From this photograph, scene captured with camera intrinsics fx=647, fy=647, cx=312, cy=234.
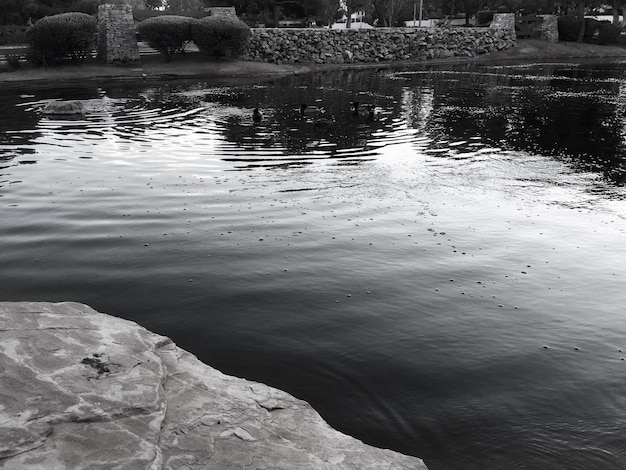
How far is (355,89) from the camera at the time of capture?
3050 cm

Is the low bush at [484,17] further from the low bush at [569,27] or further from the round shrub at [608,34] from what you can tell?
the round shrub at [608,34]

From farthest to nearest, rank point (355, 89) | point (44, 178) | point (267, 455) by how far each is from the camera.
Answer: point (355, 89)
point (44, 178)
point (267, 455)

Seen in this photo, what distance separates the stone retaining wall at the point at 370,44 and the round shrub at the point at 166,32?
472 cm

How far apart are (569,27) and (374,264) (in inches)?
2197

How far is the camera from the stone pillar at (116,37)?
39.7m

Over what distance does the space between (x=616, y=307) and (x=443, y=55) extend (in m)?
46.4

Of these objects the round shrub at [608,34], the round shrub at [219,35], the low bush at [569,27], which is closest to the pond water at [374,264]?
the round shrub at [219,35]

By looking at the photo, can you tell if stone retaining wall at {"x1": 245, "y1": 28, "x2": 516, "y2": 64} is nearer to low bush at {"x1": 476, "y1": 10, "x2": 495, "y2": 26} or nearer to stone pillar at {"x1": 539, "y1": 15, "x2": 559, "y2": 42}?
stone pillar at {"x1": 539, "y1": 15, "x2": 559, "y2": 42}

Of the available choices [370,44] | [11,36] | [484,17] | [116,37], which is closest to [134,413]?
[116,37]

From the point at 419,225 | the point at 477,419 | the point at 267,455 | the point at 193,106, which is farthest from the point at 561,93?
the point at 267,455

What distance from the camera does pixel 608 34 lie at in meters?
55.5

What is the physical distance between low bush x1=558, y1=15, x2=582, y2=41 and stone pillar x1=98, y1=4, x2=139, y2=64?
37.2 meters

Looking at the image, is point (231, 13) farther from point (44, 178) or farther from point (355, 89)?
point (44, 178)

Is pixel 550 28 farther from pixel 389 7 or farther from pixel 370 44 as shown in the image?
pixel 370 44
